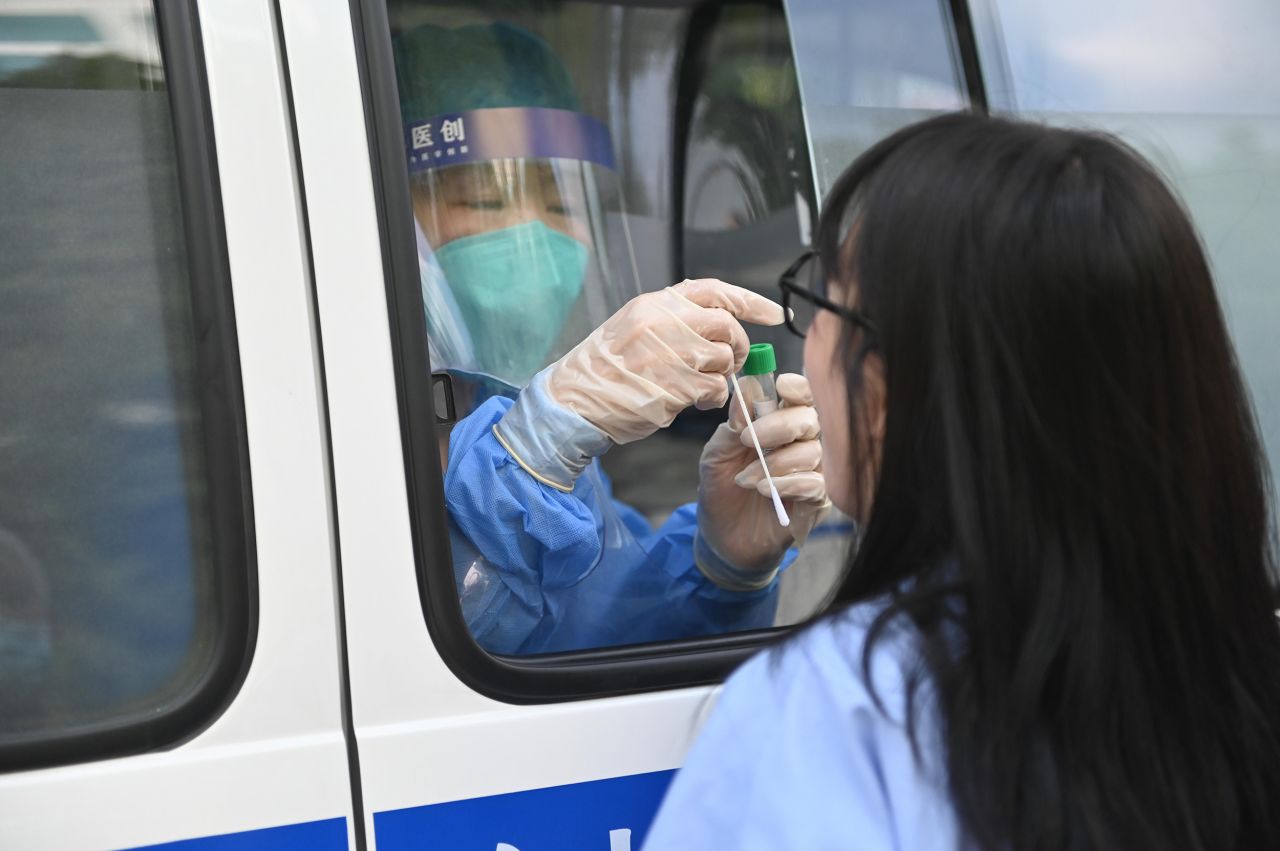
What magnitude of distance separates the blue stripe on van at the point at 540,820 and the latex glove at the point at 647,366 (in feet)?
1.45

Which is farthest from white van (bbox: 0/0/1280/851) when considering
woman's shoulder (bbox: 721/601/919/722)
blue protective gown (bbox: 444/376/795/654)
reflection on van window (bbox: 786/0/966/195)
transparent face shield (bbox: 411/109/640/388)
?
reflection on van window (bbox: 786/0/966/195)

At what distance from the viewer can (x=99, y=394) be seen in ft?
3.47

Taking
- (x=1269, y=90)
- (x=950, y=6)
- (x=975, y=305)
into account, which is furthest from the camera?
(x=950, y=6)

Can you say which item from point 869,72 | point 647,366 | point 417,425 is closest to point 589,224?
point 869,72

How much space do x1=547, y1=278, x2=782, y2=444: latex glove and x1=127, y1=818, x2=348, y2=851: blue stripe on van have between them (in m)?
0.56

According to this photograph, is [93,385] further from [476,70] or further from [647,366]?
[476,70]

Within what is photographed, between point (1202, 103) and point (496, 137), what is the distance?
3.48 ft

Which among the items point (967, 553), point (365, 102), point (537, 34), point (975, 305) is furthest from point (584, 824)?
point (537, 34)

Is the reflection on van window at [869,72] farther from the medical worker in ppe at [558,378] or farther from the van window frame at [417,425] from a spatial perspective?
the van window frame at [417,425]

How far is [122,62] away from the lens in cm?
108

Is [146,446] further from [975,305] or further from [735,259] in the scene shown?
[735,259]

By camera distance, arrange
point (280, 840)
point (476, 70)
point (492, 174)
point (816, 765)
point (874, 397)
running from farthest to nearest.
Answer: point (476, 70) < point (492, 174) < point (280, 840) < point (874, 397) < point (816, 765)

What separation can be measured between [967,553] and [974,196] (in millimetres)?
251

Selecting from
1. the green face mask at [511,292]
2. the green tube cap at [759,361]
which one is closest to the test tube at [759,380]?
the green tube cap at [759,361]
